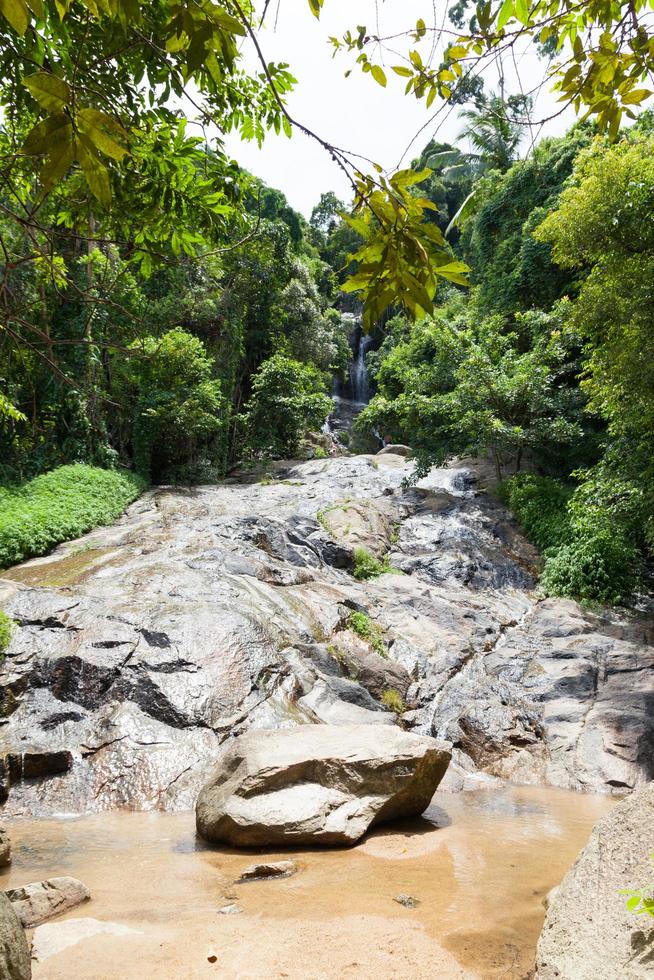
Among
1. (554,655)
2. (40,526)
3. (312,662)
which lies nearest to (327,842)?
(312,662)

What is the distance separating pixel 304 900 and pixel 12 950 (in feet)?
5.03

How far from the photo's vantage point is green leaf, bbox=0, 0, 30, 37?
101 centimetres

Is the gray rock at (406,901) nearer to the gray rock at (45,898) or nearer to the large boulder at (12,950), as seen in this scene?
the gray rock at (45,898)

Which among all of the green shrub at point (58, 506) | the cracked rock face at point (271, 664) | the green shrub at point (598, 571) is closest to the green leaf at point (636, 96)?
the cracked rock face at point (271, 664)

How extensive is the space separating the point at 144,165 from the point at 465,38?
179cm

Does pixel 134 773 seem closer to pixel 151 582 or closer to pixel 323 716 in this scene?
pixel 323 716

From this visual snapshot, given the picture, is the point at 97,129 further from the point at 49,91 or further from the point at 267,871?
the point at 267,871

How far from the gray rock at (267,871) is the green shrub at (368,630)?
197 inches

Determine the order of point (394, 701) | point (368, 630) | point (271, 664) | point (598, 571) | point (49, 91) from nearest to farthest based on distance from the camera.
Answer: point (49, 91)
point (271, 664)
point (394, 701)
point (368, 630)
point (598, 571)

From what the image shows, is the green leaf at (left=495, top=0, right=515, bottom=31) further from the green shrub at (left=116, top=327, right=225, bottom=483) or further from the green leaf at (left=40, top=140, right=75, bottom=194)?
the green shrub at (left=116, top=327, right=225, bottom=483)

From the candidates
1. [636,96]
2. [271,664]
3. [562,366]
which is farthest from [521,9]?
[562,366]

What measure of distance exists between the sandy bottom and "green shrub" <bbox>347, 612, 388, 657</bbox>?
11.8ft

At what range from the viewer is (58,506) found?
39.9ft

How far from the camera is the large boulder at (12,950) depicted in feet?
7.21
